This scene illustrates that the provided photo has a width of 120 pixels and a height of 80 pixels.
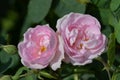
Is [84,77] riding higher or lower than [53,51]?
lower

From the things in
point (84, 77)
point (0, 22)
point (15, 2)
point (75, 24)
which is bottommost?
point (0, 22)

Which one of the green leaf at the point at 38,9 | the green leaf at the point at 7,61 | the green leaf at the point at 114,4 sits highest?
the green leaf at the point at 114,4

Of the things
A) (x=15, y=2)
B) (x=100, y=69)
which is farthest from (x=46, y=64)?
(x=15, y=2)

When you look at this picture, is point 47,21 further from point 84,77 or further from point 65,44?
point 65,44

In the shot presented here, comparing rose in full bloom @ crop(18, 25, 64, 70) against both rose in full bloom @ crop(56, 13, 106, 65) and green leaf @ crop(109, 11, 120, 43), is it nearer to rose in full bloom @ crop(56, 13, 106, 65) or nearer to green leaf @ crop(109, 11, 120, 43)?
rose in full bloom @ crop(56, 13, 106, 65)

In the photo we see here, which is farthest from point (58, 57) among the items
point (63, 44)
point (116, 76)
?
point (116, 76)

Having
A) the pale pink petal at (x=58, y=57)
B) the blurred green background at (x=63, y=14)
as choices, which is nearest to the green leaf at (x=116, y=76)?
the blurred green background at (x=63, y=14)

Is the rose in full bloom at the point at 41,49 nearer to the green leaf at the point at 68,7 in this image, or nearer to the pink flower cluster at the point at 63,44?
the pink flower cluster at the point at 63,44

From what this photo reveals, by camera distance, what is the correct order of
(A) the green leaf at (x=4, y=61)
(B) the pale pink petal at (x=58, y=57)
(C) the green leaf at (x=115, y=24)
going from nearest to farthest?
1. (B) the pale pink petal at (x=58, y=57)
2. (C) the green leaf at (x=115, y=24)
3. (A) the green leaf at (x=4, y=61)
